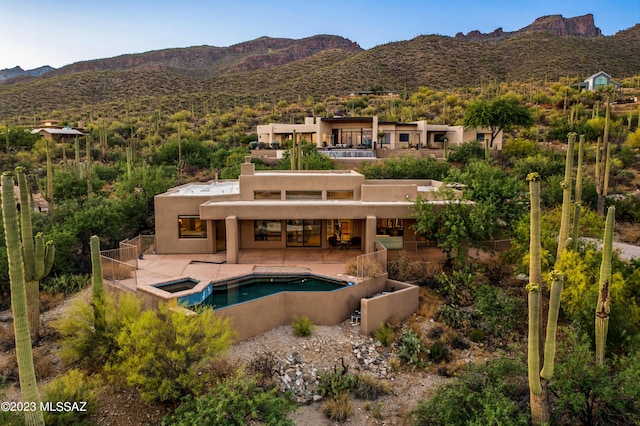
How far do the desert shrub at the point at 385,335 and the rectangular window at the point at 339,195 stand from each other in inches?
353

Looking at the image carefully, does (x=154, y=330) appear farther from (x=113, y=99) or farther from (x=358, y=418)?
(x=113, y=99)

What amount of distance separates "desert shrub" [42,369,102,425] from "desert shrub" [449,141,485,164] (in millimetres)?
35881

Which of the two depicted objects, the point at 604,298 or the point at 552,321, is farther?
the point at 604,298

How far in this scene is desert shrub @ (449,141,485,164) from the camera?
41.4 meters

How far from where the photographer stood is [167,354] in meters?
11.9

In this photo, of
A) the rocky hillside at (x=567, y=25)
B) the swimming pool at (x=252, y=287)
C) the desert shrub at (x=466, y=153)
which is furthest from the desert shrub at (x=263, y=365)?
the rocky hillside at (x=567, y=25)

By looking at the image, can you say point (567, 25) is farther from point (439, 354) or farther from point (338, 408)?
point (338, 408)

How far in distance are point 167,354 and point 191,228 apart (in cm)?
1198

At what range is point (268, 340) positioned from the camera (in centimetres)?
1608

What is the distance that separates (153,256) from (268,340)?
9118 millimetres

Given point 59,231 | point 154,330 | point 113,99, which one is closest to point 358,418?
point 154,330

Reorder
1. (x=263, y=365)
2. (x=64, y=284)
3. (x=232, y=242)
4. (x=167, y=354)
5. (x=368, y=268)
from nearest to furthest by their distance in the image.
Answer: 1. (x=167, y=354)
2. (x=263, y=365)
3. (x=368, y=268)
4. (x=64, y=284)
5. (x=232, y=242)

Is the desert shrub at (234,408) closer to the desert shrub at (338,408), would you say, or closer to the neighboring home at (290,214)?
the desert shrub at (338,408)

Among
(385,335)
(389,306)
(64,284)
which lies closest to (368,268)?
(389,306)
